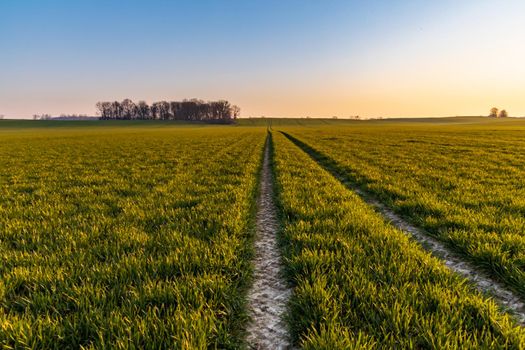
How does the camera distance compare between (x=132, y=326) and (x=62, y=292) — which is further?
(x=62, y=292)

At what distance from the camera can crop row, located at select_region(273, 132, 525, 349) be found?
2480 millimetres

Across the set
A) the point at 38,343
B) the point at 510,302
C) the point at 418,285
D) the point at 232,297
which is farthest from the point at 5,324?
the point at 510,302

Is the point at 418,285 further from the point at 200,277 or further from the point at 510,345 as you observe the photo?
the point at 200,277

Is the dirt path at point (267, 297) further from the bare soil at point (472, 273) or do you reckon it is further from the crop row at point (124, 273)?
the bare soil at point (472, 273)

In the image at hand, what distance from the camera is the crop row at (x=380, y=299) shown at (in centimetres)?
248

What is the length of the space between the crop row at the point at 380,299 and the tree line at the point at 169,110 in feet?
526

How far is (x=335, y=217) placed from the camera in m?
6.08

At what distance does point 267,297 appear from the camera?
345 cm

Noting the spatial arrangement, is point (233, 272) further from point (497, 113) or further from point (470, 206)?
point (497, 113)

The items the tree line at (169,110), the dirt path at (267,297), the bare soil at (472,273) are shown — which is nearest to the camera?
the dirt path at (267,297)

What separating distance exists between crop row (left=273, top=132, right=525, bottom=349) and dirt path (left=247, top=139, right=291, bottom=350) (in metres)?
0.16

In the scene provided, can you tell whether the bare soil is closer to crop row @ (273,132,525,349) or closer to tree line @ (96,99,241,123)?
crop row @ (273,132,525,349)

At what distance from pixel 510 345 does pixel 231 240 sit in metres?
3.68

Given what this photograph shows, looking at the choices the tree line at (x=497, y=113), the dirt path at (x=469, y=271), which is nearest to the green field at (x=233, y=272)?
the dirt path at (x=469, y=271)
